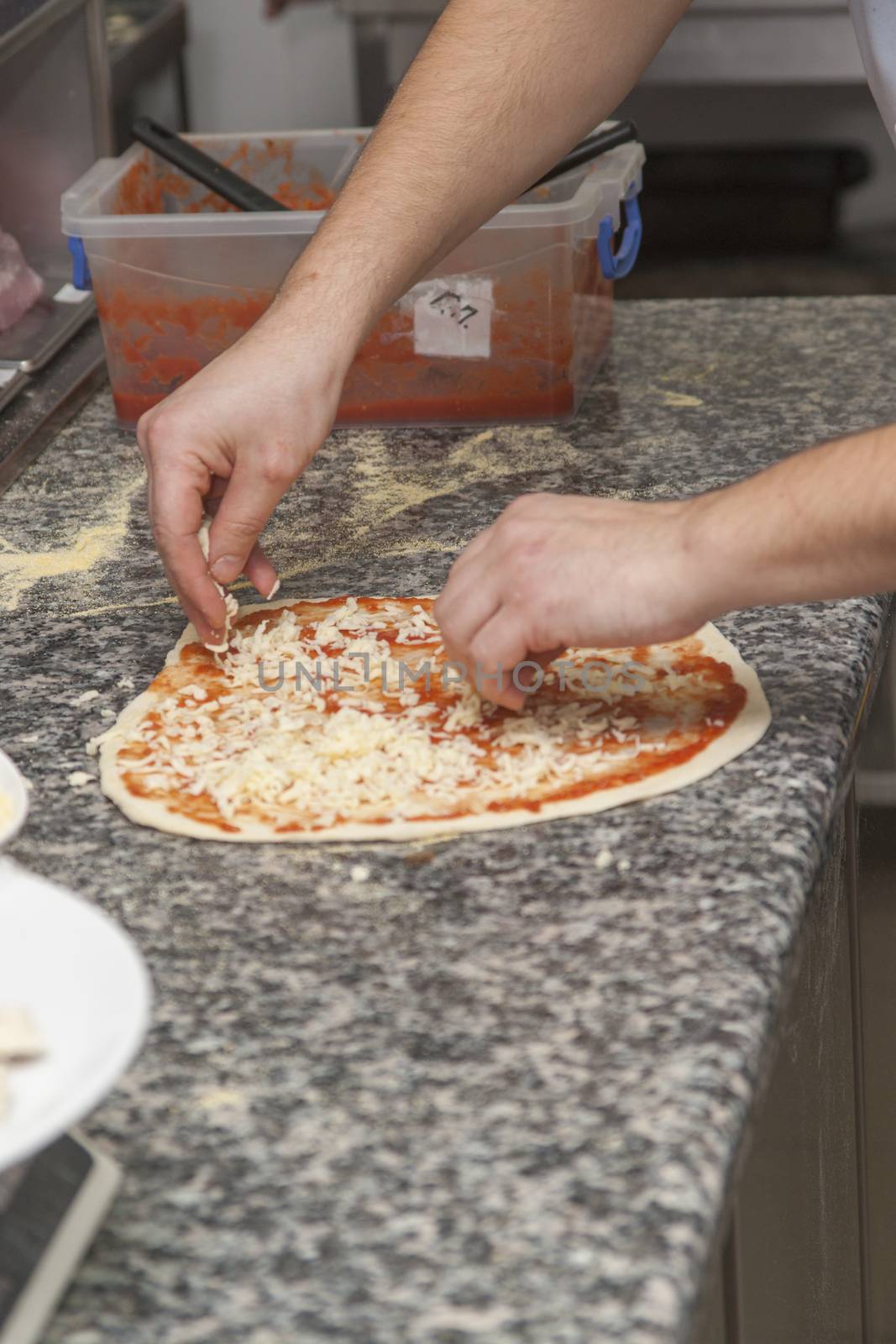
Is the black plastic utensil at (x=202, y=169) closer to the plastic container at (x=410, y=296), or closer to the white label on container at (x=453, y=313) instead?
the plastic container at (x=410, y=296)

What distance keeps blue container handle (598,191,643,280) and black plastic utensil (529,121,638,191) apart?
0.23ft

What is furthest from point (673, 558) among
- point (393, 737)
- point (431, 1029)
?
point (431, 1029)

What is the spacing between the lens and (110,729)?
1255mm

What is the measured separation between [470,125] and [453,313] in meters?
0.26

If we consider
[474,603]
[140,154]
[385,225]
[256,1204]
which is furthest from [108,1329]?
[140,154]

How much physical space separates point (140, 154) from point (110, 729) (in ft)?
3.17

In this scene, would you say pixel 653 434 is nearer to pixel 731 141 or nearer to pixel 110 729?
pixel 110 729

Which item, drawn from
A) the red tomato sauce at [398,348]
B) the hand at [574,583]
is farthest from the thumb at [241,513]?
the red tomato sauce at [398,348]

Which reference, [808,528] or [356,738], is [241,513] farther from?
[808,528]

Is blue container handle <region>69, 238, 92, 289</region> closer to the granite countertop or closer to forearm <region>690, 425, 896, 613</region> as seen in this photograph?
the granite countertop

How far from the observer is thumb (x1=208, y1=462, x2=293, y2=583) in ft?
4.30

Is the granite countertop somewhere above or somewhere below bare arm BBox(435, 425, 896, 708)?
below

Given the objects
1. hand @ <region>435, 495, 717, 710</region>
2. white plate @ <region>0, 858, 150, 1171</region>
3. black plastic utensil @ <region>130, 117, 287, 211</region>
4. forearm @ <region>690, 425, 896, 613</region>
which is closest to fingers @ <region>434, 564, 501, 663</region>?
hand @ <region>435, 495, 717, 710</region>

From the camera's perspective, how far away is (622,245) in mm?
1858
